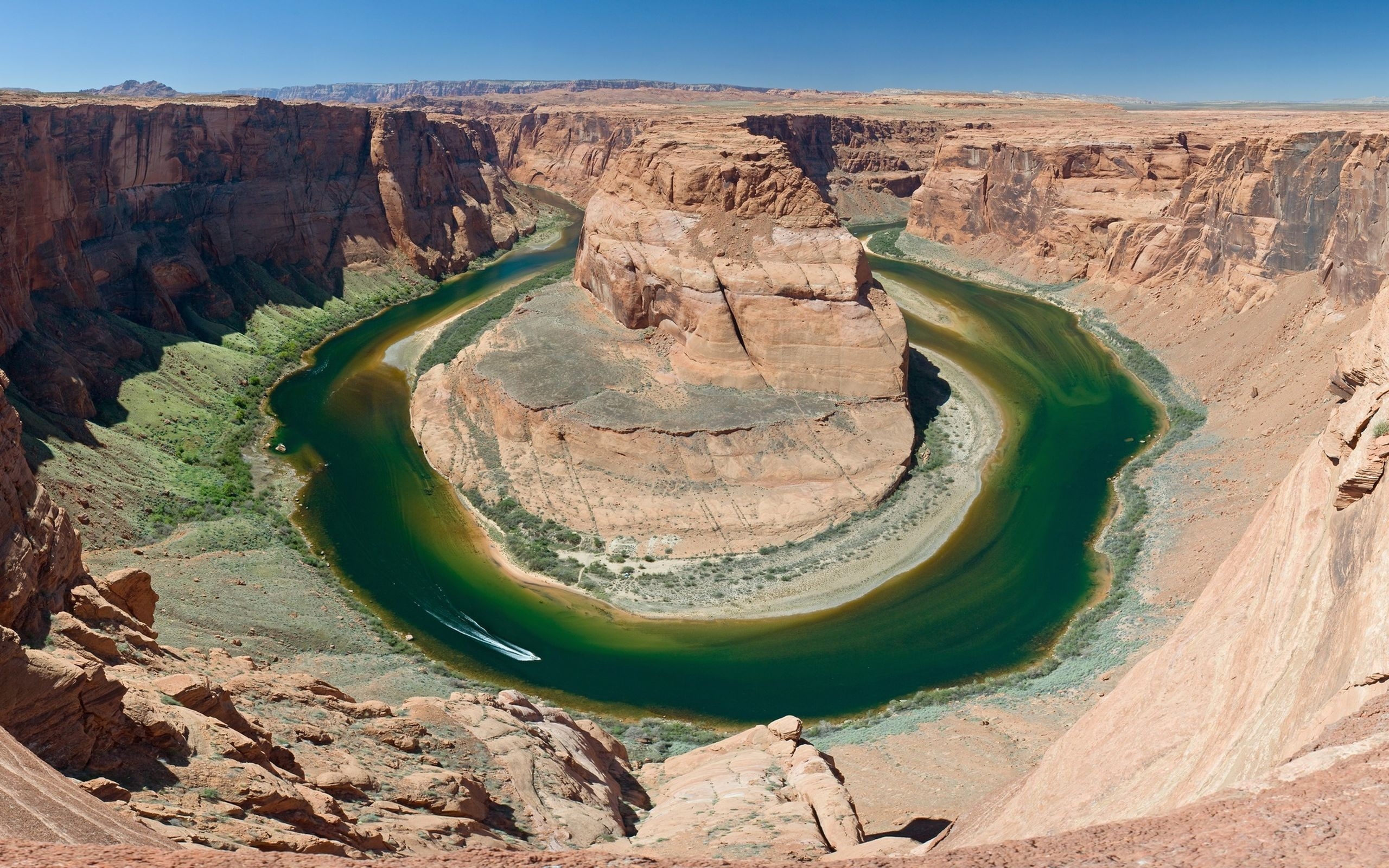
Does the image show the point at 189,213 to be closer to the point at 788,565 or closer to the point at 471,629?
the point at 471,629

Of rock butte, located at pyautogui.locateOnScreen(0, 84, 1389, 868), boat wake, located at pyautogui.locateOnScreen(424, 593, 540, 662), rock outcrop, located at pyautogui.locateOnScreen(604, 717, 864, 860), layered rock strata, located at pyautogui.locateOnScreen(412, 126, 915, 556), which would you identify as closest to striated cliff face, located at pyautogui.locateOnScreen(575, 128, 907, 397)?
layered rock strata, located at pyautogui.locateOnScreen(412, 126, 915, 556)

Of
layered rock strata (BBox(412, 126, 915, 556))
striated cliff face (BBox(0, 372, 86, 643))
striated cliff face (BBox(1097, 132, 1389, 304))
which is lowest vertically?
striated cliff face (BBox(0, 372, 86, 643))

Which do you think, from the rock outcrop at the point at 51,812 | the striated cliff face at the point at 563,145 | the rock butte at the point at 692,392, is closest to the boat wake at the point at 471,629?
the rock butte at the point at 692,392

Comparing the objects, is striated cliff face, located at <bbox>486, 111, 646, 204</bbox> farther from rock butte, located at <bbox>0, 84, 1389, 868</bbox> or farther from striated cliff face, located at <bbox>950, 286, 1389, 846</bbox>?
striated cliff face, located at <bbox>950, 286, 1389, 846</bbox>

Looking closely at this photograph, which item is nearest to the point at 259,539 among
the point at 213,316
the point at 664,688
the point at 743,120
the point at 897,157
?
the point at 664,688

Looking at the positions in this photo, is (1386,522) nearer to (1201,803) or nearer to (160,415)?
(1201,803)

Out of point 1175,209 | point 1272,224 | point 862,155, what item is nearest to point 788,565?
point 1272,224

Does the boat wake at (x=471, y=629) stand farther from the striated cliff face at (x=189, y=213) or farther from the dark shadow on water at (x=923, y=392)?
the dark shadow on water at (x=923, y=392)
